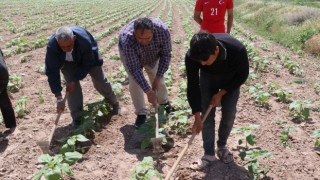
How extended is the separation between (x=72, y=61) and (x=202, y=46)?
93.8 inches

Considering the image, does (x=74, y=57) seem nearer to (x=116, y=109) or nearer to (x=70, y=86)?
(x=70, y=86)

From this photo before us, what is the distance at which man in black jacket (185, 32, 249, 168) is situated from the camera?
2.82 metres

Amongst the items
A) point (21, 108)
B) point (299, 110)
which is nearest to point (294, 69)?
point (299, 110)

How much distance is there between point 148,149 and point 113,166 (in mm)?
521

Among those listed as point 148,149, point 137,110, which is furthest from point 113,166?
point 137,110

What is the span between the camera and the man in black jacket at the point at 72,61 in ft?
13.8

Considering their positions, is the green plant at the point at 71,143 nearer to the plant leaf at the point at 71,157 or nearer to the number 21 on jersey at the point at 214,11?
the plant leaf at the point at 71,157

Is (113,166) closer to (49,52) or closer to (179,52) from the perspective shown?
(49,52)

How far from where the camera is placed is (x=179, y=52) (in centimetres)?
998

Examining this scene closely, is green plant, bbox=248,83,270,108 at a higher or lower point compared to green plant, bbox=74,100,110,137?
lower

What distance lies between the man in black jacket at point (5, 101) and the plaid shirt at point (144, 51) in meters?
1.44

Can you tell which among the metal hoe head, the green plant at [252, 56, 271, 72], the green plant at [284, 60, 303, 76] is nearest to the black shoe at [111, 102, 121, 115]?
the metal hoe head

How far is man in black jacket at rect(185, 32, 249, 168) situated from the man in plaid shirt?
0.84 m

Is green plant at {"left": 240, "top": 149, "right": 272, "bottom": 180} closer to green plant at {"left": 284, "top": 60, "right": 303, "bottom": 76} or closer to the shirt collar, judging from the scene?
the shirt collar
